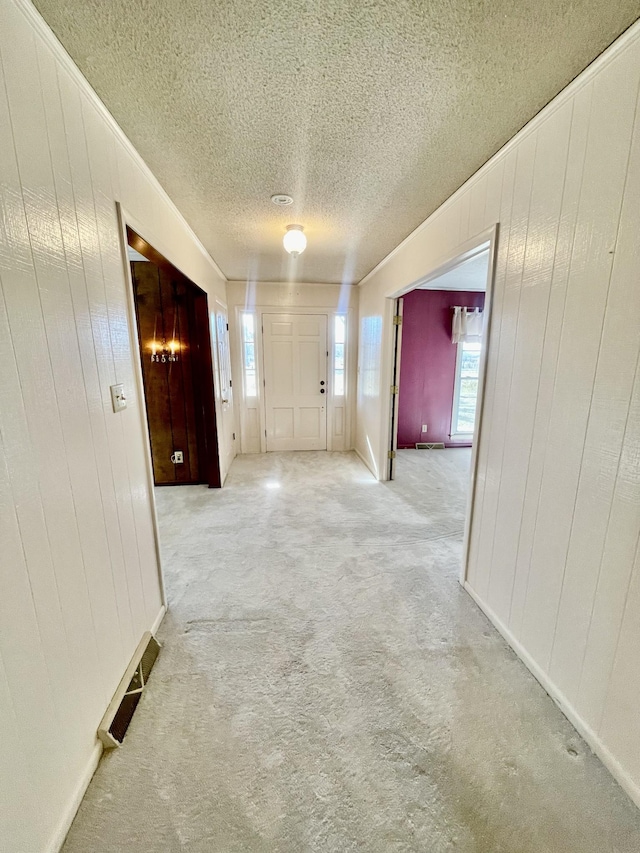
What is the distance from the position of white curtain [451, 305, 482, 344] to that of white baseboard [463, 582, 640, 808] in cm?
401

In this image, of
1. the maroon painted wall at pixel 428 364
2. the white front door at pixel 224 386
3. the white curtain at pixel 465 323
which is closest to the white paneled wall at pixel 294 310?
the white front door at pixel 224 386

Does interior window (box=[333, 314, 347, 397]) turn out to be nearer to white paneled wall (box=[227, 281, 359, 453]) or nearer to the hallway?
white paneled wall (box=[227, 281, 359, 453])

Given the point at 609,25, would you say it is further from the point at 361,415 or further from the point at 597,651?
the point at 361,415

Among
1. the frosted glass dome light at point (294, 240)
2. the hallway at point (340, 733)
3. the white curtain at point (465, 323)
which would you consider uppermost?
the frosted glass dome light at point (294, 240)

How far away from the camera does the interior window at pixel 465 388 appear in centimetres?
502

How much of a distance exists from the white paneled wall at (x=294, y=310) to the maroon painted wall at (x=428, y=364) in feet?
2.63

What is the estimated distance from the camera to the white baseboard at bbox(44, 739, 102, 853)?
36.9 inches

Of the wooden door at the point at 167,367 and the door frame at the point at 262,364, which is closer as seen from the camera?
the wooden door at the point at 167,367

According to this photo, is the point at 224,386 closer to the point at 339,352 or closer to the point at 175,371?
the point at 175,371

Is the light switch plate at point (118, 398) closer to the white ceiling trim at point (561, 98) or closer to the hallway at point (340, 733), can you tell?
the hallway at point (340, 733)

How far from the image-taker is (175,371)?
11.0 ft

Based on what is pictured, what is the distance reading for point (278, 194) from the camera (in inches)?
79.9

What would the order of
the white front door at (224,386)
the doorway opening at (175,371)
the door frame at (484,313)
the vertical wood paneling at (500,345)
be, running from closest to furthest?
1. the vertical wood paneling at (500,345)
2. the door frame at (484,313)
3. the doorway opening at (175,371)
4. the white front door at (224,386)

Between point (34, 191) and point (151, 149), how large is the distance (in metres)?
0.91
